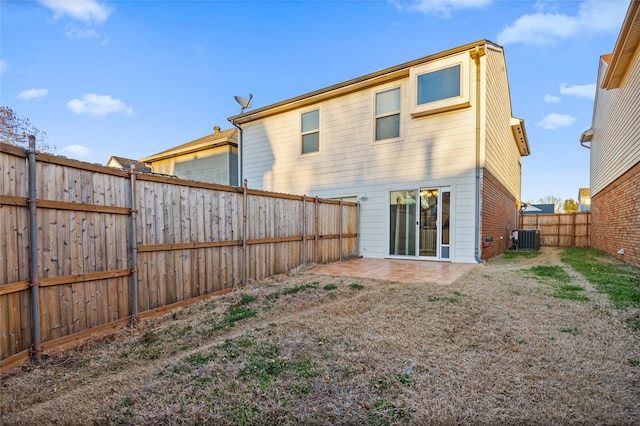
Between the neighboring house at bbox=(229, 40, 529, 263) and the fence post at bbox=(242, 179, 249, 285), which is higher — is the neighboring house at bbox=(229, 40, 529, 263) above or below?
above

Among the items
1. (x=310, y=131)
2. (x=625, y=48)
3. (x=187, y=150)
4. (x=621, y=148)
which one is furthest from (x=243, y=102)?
(x=621, y=148)

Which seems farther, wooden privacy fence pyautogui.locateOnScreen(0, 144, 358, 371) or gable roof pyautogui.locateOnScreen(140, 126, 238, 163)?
gable roof pyautogui.locateOnScreen(140, 126, 238, 163)

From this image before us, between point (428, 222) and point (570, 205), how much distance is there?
36.3m

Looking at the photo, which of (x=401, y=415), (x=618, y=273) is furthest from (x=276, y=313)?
(x=618, y=273)

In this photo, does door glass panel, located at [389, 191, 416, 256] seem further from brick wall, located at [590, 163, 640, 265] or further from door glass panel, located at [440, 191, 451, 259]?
brick wall, located at [590, 163, 640, 265]

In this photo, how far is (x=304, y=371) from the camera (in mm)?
2312

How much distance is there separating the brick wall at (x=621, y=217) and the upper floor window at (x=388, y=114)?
5569 millimetres

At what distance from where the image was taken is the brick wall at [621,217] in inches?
267

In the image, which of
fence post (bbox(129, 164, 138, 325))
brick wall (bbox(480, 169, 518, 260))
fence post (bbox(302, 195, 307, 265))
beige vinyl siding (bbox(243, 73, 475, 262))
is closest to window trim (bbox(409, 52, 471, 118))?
beige vinyl siding (bbox(243, 73, 475, 262))

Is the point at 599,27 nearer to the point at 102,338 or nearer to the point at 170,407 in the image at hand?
the point at 170,407

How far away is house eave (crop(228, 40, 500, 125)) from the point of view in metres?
7.75

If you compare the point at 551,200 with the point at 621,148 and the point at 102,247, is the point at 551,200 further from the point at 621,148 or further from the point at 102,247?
the point at 102,247

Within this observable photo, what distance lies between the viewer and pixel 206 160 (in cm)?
Answer: 1462

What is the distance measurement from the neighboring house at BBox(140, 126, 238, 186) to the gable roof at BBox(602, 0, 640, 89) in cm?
1262
